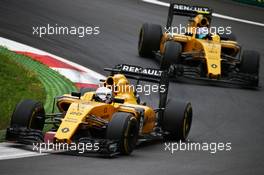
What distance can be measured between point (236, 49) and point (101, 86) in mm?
8837

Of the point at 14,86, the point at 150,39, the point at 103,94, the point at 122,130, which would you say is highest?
the point at 150,39

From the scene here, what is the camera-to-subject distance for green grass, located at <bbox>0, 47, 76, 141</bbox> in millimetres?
16609

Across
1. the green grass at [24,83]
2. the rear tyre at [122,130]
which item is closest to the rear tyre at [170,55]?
the green grass at [24,83]

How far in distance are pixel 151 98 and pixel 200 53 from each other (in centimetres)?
288

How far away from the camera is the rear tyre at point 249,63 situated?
2344 cm

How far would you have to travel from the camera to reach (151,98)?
20.8 metres

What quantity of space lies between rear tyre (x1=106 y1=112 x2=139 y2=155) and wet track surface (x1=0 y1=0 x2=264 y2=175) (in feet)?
0.56

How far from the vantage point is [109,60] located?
2395 cm

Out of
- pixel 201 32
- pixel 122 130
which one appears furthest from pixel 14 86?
pixel 201 32

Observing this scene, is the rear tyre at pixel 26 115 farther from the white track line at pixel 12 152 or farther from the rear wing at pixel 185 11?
the rear wing at pixel 185 11

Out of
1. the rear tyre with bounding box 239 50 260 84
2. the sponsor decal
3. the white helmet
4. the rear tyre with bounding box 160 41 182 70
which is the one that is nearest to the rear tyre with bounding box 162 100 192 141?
the sponsor decal

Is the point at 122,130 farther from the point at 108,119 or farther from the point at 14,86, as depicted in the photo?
the point at 14,86

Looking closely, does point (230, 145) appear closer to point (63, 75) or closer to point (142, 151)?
point (142, 151)

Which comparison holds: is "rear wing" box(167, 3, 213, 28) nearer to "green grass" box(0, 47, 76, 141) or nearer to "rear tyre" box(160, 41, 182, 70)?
"rear tyre" box(160, 41, 182, 70)
